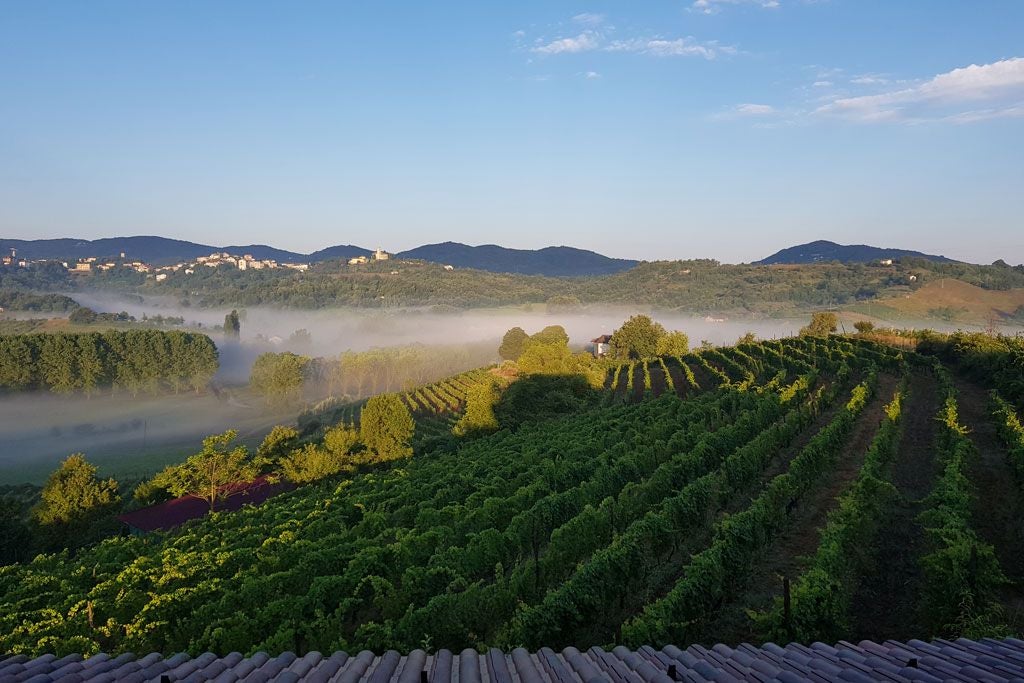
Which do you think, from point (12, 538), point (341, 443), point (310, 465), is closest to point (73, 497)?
point (12, 538)

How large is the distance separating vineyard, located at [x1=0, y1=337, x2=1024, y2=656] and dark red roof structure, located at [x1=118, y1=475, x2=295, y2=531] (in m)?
7.10

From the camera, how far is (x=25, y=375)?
333 feet

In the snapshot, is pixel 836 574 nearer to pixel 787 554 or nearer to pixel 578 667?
pixel 787 554

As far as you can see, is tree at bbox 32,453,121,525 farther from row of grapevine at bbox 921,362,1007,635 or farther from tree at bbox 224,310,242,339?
tree at bbox 224,310,242,339

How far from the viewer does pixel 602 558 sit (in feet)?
48.5

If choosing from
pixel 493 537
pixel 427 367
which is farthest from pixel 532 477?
pixel 427 367

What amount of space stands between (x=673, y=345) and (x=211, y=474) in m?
74.2

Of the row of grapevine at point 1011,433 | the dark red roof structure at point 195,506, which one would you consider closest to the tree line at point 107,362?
the dark red roof structure at point 195,506

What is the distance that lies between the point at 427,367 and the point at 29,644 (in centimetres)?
11568

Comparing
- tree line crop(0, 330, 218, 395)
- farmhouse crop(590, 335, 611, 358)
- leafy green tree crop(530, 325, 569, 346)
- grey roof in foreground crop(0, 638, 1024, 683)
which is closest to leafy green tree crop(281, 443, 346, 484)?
grey roof in foreground crop(0, 638, 1024, 683)

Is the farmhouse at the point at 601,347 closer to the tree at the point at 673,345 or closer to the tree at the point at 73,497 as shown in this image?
the tree at the point at 673,345

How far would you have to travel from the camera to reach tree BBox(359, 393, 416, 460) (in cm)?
4331

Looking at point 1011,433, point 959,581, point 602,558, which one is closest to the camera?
point 959,581

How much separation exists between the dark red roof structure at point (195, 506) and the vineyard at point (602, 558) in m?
7.10
